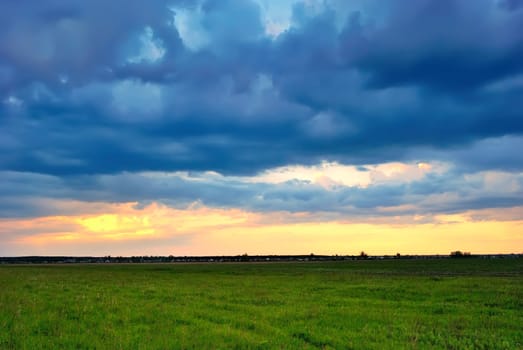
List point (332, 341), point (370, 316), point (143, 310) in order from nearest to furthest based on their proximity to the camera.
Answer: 1. point (332, 341)
2. point (370, 316)
3. point (143, 310)

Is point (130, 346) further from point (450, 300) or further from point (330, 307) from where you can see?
point (450, 300)

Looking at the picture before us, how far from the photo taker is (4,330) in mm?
17000

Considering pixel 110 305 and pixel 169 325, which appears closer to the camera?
pixel 169 325

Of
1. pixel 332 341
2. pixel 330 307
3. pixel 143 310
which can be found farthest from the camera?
pixel 330 307

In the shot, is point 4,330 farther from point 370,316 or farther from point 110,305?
point 370,316

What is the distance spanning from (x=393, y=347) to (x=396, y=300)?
14032 millimetres

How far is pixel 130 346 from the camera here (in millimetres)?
14570

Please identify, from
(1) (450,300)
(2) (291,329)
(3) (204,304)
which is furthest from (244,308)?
(1) (450,300)

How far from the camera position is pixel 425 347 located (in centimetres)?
1459

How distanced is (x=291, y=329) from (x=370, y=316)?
519cm

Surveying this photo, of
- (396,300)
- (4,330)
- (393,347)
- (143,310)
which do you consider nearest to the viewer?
(393,347)

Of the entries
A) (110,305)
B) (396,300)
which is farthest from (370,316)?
(110,305)

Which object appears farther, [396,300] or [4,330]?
[396,300]

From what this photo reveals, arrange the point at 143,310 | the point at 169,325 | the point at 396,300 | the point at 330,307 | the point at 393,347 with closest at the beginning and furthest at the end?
1. the point at 393,347
2. the point at 169,325
3. the point at 143,310
4. the point at 330,307
5. the point at 396,300
